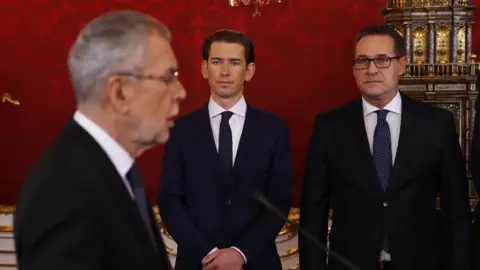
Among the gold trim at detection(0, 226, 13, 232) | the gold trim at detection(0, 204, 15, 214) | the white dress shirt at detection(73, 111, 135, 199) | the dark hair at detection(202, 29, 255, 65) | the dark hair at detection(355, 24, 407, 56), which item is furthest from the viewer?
the gold trim at detection(0, 204, 15, 214)

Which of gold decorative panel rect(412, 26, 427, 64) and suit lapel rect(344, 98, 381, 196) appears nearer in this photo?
suit lapel rect(344, 98, 381, 196)

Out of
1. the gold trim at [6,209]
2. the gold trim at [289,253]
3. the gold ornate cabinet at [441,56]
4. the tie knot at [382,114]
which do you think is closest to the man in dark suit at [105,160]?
the tie knot at [382,114]

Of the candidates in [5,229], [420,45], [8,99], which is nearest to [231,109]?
[420,45]

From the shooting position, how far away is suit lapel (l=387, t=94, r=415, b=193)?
9.54 feet

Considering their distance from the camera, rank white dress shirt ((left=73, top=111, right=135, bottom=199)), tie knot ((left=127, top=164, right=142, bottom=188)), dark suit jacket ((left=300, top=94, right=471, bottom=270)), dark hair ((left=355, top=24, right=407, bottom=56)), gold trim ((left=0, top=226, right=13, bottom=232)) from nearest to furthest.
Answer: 1. white dress shirt ((left=73, top=111, right=135, bottom=199))
2. tie knot ((left=127, top=164, right=142, bottom=188))
3. dark suit jacket ((left=300, top=94, right=471, bottom=270))
4. dark hair ((left=355, top=24, right=407, bottom=56))
5. gold trim ((left=0, top=226, right=13, bottom=232))

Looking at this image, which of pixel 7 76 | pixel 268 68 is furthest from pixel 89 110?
pixel 7 76

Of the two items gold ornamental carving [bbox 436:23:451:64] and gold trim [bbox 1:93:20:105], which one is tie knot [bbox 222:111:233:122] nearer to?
gold ornamental carving [bbox 436:23:451:64]

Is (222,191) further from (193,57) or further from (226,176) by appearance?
(193,57)

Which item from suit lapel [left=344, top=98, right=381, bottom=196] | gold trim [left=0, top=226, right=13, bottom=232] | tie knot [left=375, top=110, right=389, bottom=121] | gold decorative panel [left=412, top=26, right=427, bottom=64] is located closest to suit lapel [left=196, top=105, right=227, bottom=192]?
suit lapel [left=344, top=98, right=381, bottom=196]

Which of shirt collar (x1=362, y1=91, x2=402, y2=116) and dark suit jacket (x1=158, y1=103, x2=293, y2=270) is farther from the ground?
shirt collar (x1=362, y1=91, x2=402, y2=116)

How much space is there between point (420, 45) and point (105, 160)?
287 centimetres

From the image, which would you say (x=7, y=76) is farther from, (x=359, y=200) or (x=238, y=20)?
(x=359, y=200)

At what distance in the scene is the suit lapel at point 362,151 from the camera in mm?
2928

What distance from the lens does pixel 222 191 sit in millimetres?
3189
